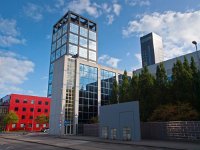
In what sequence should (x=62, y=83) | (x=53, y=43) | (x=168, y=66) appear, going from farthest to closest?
(x=53, y=43), (x=168, y=66), (x=62, y=83)

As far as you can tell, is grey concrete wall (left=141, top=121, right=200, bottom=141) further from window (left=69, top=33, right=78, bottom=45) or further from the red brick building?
window (left=69, top=33, right=78, bottom=45)

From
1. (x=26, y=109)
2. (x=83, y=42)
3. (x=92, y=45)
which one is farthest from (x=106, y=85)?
(x=92, y=45)

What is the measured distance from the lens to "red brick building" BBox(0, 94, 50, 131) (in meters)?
76.2

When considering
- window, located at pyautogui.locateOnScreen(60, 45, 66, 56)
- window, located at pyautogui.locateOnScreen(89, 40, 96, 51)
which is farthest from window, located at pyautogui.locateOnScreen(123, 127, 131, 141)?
window, located at pyautogui.locateOnScreen(89, 40, 96, 51)

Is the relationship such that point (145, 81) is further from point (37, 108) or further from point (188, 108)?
point (37, 108)

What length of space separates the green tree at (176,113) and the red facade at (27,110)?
187 feet

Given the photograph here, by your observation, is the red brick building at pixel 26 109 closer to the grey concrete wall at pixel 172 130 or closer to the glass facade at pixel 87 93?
the glass facade at pixel 87 93

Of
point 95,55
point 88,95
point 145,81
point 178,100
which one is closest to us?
point 178,100

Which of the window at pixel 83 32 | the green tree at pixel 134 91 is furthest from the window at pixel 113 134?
the window at pixel 83 32

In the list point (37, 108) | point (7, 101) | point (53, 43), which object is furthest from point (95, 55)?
point (7, 101)

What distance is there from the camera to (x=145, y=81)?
132ft

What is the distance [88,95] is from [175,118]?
26.7 metres

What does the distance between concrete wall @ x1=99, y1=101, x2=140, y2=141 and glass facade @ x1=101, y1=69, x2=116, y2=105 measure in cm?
2078

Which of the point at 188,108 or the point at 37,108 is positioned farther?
the point at 37,108
